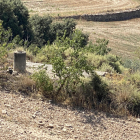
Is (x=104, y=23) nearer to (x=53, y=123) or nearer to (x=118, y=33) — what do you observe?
(x=118, y=33)

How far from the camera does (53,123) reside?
7625 millimetres

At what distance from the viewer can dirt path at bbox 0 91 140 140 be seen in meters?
6.73

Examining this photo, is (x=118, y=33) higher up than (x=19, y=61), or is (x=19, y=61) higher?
(x=19, y=61)

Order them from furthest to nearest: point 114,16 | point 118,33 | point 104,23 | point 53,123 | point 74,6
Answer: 1. point 74,6
2. point 114,16
3. point 104,23
4. point 118,33
5. point 53,123

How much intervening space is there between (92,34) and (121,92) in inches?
1015

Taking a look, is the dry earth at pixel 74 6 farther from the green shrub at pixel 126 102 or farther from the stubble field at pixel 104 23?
the green shrub at pixel 126 102

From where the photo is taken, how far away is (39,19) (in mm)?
24344

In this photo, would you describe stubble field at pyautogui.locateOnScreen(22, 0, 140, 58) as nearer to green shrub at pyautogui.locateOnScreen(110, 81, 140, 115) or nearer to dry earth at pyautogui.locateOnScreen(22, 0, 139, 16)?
dry earth at pyautogui.locateOnScreen(22, 0, 139, 16)

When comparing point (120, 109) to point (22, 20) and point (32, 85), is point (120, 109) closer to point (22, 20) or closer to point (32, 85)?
point (32, 85)

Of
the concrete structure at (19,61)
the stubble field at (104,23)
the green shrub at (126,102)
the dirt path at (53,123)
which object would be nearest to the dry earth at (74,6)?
the stubble field at (104,23)

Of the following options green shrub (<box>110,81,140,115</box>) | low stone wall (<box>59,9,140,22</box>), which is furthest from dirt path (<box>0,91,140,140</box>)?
low stone wall (<box>59,9,140,22</box>)

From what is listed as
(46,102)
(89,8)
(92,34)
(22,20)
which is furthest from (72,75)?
(89,8)

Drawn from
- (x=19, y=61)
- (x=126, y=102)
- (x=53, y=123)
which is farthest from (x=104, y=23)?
(x=53, y=123)

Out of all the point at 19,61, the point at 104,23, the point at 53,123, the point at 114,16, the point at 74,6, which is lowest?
the point at 53,123
